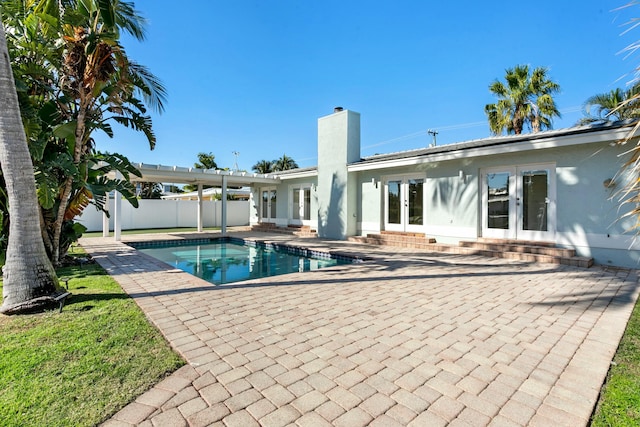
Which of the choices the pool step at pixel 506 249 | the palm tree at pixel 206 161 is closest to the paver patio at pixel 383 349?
the pool step at pixel 506 249

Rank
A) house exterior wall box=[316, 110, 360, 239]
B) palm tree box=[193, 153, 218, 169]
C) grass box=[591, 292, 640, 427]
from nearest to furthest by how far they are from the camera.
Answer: grass box=[591, 292, 640, 427], house exterior wall box=[316, 110, 360, 239], palm tree box=[193, 153, 218, 169]

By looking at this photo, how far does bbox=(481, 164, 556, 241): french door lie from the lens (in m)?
10.2

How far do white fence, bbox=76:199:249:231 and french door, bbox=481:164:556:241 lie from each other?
2126cm

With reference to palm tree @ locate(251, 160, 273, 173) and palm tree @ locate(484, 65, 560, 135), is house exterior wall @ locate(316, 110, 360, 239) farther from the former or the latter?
palm tree @ locate(251, 160, 273, 173)

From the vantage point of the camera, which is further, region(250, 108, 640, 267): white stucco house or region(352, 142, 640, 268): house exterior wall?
region(250, 108, 640, 267): white stucco house

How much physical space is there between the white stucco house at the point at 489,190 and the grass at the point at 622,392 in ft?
6.61

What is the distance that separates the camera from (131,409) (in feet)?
8.47

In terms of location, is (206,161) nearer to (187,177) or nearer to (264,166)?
(264,166)

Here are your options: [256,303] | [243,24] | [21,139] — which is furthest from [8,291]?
[243,24]

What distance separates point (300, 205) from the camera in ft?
68.1

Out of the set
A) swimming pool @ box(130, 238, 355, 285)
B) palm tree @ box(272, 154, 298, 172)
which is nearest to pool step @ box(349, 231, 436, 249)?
swimming pool @ box(130, 238, 355, 285)

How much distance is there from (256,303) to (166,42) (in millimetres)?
13623


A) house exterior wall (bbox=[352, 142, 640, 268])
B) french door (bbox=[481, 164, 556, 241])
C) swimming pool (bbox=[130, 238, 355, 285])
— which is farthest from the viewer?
swimming pool (bbox=[130, 238, 355, 285])

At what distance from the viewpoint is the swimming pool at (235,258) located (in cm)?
1038
